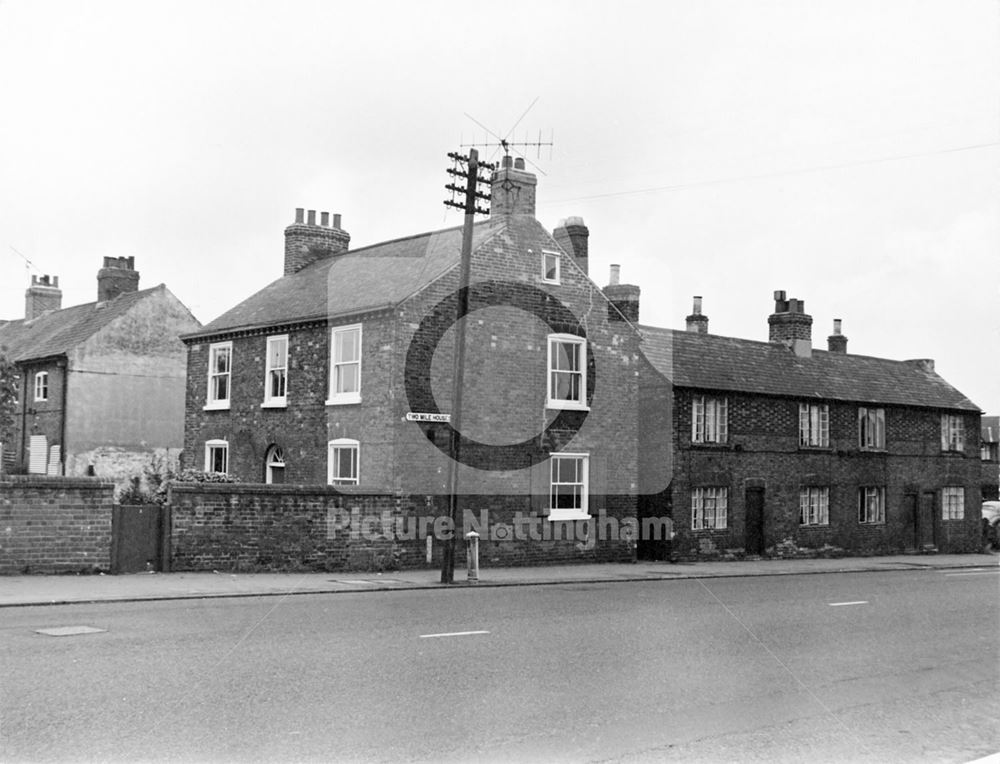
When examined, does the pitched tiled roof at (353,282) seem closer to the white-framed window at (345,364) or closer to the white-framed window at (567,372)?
the white-framed window at (345,364)

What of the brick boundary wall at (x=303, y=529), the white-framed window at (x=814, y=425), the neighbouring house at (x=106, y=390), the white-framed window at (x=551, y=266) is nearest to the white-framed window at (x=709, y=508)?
the white-framed window at (x=814, y=425)

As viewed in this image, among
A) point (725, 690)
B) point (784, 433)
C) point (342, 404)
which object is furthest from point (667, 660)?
point (784, 433)

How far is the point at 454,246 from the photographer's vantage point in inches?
1078

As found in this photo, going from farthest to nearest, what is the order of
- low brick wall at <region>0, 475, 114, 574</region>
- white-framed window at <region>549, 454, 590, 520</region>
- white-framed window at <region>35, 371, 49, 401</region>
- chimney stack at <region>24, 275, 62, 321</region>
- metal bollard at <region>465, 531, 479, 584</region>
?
chimney stack at <region>24, 275, 62, 321</region>, white-framed window at <region>35, 371, 49, 401</region>, white-framed window at <region>549, 454, 590, 520</region>, metal bollard at <region>465, 531, 479, 584</region>, low brick wall at <region>0, 475, 114, 574</region>

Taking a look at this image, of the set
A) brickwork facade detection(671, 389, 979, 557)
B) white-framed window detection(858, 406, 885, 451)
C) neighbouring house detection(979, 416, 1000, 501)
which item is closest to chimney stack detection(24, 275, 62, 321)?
brickwork facade detection(671, 389, 979, 557)

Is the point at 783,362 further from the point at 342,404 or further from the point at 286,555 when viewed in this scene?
the point at 286,555

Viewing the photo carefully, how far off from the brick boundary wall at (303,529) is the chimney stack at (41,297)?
2746 cm

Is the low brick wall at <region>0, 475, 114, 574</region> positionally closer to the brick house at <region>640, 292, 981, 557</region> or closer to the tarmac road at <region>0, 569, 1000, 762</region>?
the tarmac road at <region>0, 569, 1000, 762</region>

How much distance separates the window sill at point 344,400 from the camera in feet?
82.4

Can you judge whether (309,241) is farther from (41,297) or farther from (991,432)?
(991,432)

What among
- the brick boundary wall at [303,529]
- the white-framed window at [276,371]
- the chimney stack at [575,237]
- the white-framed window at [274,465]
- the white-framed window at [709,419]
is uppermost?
the chimney stack at [575,237]

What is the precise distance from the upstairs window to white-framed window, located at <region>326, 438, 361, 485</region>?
268 centimetres

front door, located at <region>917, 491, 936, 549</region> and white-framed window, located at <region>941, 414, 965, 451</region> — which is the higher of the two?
white-framed window, located at <region>941, 414, 965, 451</region>

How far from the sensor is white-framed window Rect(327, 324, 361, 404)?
83.1ft
